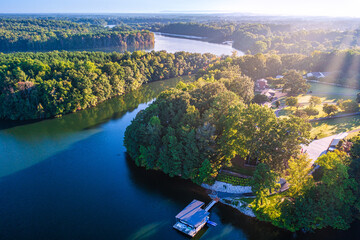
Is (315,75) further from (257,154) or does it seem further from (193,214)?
(193,214)

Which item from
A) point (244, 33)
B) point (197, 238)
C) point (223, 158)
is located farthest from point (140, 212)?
point (244, 33)

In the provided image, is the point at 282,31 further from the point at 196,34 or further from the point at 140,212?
the point at 140,212

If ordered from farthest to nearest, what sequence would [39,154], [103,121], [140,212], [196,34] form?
1. [196,34]
2. [103,121]
3. [39,154]
4. [140,212]

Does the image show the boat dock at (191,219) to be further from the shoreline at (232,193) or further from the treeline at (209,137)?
the treeline at (209,137)

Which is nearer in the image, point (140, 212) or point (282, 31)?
point (140, 212)

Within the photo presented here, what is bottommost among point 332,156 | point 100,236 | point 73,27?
point 100,236

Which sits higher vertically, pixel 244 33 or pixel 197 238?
pixel 244 33
